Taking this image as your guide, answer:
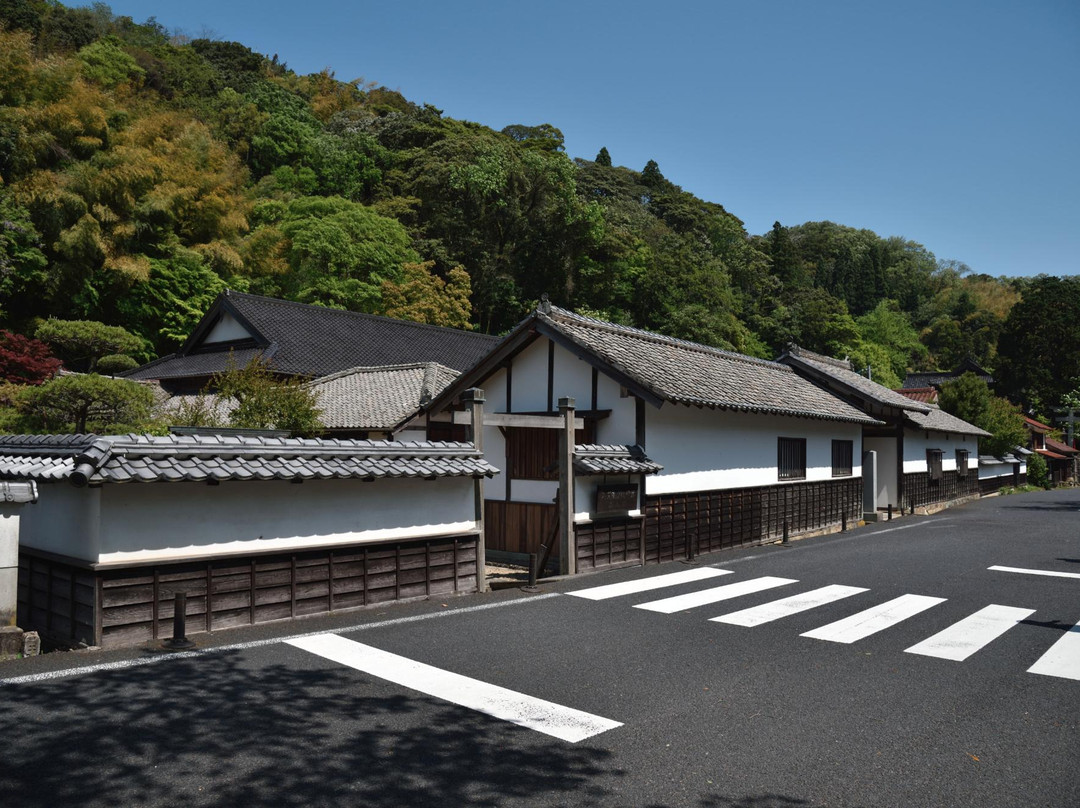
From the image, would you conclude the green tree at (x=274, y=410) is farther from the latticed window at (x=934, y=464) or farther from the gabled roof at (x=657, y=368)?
the latticed window at (x=934, y=464)

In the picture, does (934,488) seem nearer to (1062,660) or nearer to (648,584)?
(648,584)

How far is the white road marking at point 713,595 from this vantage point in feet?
32.9

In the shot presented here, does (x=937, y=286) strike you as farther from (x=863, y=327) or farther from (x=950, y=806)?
(x=950, y=806)

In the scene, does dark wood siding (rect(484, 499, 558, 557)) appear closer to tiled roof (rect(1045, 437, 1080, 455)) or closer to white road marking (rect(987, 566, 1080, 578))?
white road marking (rect(987, 566, 1080, 578))

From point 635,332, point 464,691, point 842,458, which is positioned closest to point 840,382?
point 842,458

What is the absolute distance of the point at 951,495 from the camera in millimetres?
30922

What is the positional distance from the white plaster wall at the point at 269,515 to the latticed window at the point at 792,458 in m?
10.5

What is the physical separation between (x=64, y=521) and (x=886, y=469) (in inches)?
993

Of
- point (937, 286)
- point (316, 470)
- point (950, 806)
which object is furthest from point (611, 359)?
point (937, 286)

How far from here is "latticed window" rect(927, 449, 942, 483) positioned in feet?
92.6

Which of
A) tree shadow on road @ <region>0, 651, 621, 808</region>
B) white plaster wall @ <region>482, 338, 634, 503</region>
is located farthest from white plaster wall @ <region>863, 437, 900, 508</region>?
tree shadow on road @ <region>0, 651, 621, 808</region>

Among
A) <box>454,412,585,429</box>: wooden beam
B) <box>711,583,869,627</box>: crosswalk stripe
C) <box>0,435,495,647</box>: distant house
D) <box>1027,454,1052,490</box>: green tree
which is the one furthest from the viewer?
<box>1027,454,1052,490</box>: green tree

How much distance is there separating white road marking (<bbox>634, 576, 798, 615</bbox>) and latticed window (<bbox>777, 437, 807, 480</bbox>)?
659cm

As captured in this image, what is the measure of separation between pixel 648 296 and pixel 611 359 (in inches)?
1273
